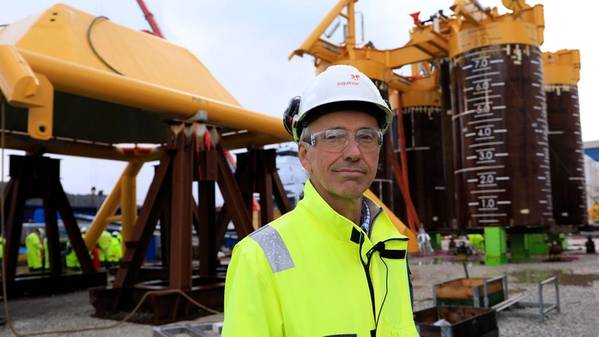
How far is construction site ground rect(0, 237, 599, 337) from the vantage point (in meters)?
7.59

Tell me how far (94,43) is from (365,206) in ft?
28.3

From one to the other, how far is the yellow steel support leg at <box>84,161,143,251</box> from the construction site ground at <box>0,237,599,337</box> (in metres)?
3.92

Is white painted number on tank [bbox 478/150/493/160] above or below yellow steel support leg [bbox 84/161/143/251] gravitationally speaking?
above

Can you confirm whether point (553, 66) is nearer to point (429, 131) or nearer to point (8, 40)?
point (429, 131)

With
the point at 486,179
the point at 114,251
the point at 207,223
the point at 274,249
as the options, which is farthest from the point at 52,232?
the point at 486,179

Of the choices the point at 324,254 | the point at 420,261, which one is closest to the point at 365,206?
the point at 324,254

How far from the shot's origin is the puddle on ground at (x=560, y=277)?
12.3 metres

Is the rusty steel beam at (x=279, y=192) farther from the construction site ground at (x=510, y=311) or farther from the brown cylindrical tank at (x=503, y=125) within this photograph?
the brown cylindrical tank at (x=503, y=125)

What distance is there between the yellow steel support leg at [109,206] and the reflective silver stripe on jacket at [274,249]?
14.6 meters

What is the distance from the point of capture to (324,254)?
171 centimetres

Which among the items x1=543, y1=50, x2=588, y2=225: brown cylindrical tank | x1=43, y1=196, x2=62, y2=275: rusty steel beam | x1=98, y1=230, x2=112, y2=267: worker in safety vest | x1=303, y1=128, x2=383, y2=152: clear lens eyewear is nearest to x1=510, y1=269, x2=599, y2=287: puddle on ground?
x1=543, y1=50, x2=588, y2=225: brown cylindrical tank

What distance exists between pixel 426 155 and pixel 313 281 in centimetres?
2393

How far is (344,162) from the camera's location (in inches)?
71.7

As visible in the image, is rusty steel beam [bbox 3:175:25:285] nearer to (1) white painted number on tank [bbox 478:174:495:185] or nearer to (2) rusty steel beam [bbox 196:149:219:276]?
(2) rusty steel beam [bbox 196:149:219:276]
